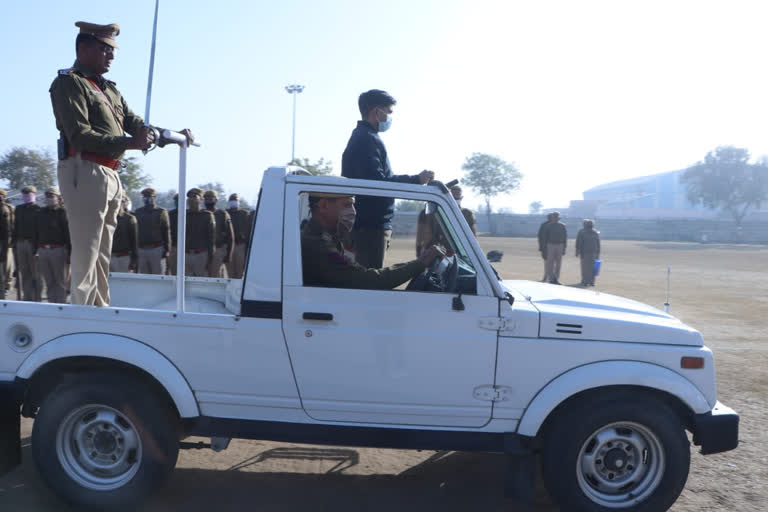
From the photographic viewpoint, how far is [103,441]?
3.47 metres

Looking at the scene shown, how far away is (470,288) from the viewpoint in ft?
11.1

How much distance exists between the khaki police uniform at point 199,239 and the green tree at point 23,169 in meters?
42.1

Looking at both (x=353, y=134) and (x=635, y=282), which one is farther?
(x=635, y=282)

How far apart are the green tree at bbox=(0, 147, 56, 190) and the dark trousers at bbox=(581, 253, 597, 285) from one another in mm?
43230

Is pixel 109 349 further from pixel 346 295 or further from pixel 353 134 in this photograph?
pixel 353 134

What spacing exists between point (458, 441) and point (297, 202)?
64.9 inches

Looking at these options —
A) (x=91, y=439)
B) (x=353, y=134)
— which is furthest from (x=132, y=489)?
(x=353, y=134)

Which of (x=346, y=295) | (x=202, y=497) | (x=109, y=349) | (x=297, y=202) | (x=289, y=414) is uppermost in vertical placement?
(x=297, y=202)

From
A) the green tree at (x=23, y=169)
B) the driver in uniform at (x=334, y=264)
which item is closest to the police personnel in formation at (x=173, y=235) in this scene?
the driver in uniform at (x=334, y=264)

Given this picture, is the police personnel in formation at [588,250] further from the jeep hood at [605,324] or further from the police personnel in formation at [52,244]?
the jeep hood at [605,324]

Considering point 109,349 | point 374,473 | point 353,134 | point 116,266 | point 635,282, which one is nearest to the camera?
point 109,349

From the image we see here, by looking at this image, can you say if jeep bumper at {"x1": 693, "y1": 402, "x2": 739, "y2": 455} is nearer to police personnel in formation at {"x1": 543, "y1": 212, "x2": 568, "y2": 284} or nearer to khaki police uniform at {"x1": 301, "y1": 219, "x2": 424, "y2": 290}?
khaki police uniform at {"x1": 301, "y1": 219, "x2": 424, "y2": 290}

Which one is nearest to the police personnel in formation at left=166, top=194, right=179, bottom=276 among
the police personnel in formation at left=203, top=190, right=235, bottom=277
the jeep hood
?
the police personnel in formation at left=203, top=190, right=235, bottom=277

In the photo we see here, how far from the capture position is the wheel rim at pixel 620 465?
3.43 meters
